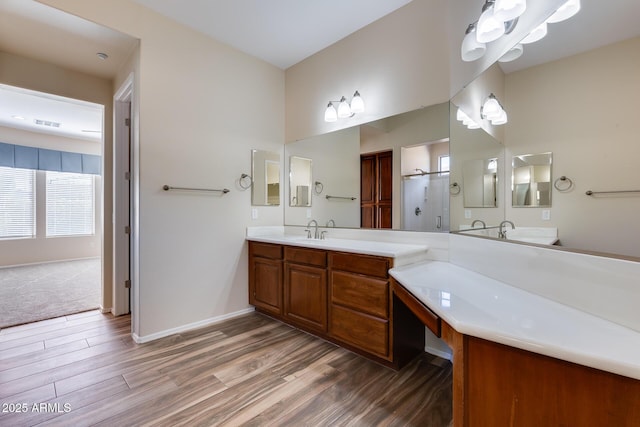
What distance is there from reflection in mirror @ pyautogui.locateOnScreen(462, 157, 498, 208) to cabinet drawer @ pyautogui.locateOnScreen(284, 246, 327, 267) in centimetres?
115

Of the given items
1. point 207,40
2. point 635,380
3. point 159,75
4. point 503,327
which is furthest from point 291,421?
Result: point 207,40

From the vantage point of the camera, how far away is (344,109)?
108 inches

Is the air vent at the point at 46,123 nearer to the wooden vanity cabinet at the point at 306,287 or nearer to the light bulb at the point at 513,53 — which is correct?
the wooden vanity cabinet at the point at 306,287

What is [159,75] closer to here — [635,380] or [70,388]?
[70,388]

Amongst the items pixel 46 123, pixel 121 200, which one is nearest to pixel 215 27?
pixel 121 200

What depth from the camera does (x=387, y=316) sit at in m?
1.91

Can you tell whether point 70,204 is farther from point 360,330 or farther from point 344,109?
point 360,330

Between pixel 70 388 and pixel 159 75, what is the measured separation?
2409 mm

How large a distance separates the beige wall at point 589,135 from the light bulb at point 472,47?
0.41 m

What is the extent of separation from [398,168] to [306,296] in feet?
4.47

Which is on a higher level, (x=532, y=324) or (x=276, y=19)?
(x=276, y=19)

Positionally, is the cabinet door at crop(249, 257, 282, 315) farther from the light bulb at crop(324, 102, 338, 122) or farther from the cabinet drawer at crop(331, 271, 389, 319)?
the light bulb at crop(324, 102, 338, 122)

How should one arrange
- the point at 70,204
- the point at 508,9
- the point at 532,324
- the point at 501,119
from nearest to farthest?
the point at 532,324
the point at 508,9
the point at 501,119
the point at 70,204

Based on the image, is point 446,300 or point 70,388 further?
point 70,388
